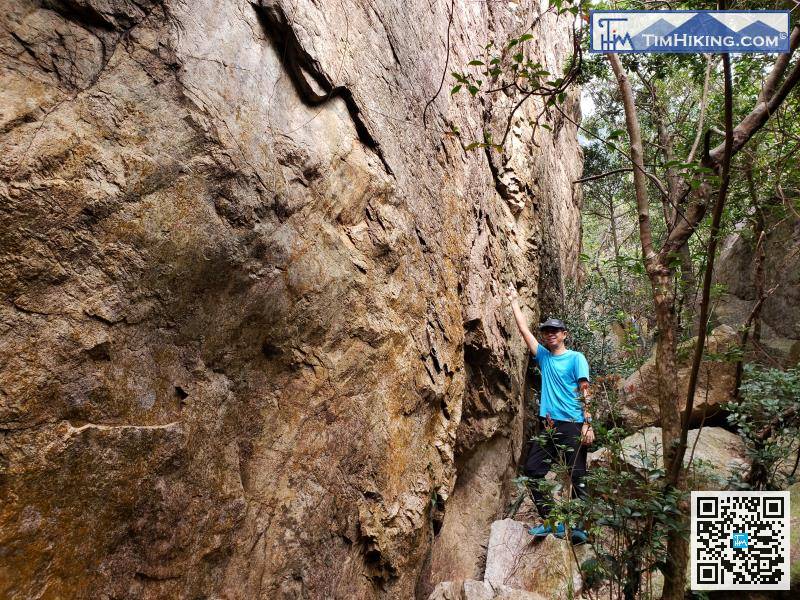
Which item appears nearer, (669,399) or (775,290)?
(669,399)

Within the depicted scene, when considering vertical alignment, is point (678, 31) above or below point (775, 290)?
below

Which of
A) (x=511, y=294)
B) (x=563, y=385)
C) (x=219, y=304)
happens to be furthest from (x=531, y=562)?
(x=219, y=304)

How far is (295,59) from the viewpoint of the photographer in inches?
123

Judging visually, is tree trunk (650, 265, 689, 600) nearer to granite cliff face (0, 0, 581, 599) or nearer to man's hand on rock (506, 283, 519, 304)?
granite cliff face (0, 0, 581, 599)

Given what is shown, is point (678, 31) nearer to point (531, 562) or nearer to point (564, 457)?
point (564, 457)

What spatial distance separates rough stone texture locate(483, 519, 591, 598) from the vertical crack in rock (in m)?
4.31

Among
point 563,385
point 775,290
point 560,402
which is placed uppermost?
point 775,290

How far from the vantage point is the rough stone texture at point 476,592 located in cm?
419

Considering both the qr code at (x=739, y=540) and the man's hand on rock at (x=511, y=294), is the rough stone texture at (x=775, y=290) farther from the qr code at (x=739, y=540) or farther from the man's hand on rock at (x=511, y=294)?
the qr code at (x=739, y=540)

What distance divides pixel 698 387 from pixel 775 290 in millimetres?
3237

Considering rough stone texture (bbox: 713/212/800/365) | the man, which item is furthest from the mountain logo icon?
rough stone texture (bbox: 713/212/800/365)

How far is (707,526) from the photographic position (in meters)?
3.62

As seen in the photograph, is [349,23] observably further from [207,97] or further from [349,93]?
[207,97]

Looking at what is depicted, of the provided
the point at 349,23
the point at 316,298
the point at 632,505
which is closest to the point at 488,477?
the point at 632,505
